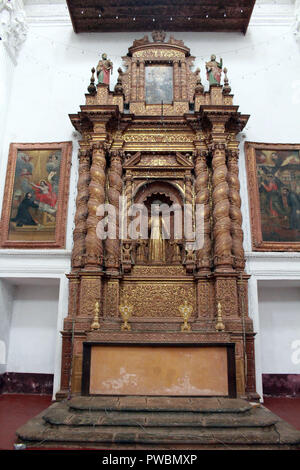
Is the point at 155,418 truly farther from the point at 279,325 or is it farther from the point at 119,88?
the point at 119,88

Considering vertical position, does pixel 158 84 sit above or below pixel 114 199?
above

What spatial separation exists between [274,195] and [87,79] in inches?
236

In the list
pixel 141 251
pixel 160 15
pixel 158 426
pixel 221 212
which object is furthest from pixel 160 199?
pixel 158 426

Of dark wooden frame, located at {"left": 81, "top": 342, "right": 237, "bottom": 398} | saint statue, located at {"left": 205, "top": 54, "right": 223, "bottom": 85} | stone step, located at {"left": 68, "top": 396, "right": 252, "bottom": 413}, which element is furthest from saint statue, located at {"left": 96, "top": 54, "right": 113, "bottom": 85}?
stone step, located at {"left": 68, "top": 396, "right": 252, "bottom": 413}

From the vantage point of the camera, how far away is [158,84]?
9891mm

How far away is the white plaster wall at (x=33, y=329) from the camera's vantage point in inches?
340

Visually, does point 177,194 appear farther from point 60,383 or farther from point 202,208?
point 60,383

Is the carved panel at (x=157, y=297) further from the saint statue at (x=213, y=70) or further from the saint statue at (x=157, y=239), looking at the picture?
the saint statue at (x=213, y=70)

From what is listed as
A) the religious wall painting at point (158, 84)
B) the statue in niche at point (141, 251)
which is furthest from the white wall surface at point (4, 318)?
the religious wall painting at point (158, 84)

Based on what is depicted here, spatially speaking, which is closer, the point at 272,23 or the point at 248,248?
the point at 248,248

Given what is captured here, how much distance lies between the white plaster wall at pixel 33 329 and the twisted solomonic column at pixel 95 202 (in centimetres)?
171

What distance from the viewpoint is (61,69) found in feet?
33.4
